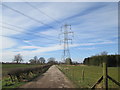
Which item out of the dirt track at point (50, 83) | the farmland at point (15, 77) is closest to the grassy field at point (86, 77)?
the dirt track at point (50, 83)

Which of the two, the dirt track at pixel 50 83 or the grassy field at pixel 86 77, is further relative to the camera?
the grassy field at pixel 86 77

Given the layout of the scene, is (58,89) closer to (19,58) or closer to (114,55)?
(114,55)

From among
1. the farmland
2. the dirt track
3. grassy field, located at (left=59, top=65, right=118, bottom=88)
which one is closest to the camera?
the dirt track

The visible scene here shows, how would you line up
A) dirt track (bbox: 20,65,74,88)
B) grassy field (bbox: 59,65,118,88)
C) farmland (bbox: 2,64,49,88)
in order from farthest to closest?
1. farmland (bbox: 2,64,49,88)
2. grassy field (bbox: 59,65,118,88)
3. dirt track (bbox: 20,65,74,88)

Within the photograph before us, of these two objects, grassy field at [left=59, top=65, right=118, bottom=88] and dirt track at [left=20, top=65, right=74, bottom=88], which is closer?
dirt track at [left=20, top=65, right=74, bottom=88]

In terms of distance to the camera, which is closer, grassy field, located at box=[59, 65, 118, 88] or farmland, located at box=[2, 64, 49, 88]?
grassy field, located at box=[59, 65, 118, 88]

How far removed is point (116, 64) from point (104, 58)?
542 centimetres

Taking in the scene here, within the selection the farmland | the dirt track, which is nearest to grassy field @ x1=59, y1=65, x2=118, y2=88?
the dirt track

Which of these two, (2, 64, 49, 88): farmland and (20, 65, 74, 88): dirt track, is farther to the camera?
(2, 64, 49, 88): farmland

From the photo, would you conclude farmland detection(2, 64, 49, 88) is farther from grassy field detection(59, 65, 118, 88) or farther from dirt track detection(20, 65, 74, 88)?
grassy field detection(59, 65, 118, 88)

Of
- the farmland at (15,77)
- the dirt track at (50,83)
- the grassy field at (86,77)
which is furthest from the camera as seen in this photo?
the farmland at (15,77)

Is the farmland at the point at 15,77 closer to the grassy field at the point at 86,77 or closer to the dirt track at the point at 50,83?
the dirt track at the point at 50,83

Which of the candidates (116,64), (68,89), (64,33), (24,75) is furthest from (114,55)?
(68,89)

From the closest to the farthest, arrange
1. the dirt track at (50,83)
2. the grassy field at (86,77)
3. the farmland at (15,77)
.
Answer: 1. the dirt track at (50,83)
2. the grassy field at (86,77)
3. the farmland at (15,77)
